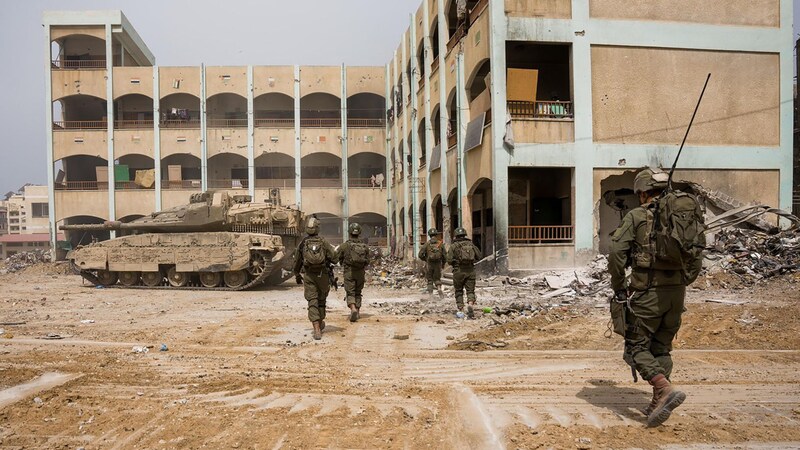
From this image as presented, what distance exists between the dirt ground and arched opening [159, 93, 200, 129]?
75.8ft

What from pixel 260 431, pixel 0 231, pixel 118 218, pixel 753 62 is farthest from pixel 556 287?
pixel 0 231

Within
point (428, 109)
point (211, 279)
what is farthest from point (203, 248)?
point (428, 109)

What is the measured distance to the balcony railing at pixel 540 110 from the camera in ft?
51.8

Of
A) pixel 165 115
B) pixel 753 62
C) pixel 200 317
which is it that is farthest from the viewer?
pixel 165 115

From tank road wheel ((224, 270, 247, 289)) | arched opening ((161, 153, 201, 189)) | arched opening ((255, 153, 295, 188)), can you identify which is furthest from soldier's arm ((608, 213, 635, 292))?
arched opening ((255, 153, 295, 188))

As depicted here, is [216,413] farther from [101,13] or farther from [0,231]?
[0,231]

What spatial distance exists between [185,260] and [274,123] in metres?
16.7

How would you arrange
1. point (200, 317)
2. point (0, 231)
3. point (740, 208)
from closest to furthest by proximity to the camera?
1. point (200, 317)
2. point (740, 208)
3. point (0, 231)

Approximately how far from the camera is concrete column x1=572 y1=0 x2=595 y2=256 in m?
15.6

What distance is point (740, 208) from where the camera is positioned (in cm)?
1552

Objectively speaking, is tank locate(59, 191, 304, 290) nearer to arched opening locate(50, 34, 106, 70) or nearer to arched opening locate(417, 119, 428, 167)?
arched opening locate(417, 119, 428, 167)

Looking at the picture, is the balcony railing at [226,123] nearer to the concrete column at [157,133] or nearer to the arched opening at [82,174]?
the concrete column at [157,133]

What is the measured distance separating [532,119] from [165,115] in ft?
76.5

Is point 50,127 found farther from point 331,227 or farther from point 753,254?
point 753,254
